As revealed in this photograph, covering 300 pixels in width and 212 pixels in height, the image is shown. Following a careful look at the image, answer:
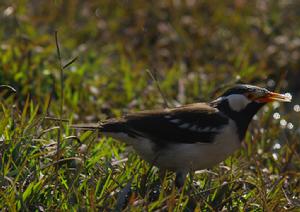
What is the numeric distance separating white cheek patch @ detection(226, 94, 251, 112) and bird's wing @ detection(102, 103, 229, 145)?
11 centimetres

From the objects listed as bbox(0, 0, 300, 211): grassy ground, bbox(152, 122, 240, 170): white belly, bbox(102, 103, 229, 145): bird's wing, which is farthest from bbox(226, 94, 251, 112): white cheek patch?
bbox(0, 0, 300, 211): grassy ground

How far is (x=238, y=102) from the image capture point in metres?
5.46

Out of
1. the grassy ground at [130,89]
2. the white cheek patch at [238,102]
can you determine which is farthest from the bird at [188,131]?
the grassy ground at [130,89]

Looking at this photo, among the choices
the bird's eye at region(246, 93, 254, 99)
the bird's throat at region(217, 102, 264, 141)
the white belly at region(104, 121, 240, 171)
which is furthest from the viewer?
the bird's eye at region(246, 93, 254, 99)

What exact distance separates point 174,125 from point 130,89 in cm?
222

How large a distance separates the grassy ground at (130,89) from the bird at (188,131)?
0.44 ft

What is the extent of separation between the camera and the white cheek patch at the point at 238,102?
5.43 meters

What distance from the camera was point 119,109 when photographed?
724 cm

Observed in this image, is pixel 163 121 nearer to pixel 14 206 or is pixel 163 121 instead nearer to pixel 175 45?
pixel 14 206

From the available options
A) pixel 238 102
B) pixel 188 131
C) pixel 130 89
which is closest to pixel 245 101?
pixel 238 102

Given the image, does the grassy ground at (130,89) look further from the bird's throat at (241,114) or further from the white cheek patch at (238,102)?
the white cheek patch at (238,102)

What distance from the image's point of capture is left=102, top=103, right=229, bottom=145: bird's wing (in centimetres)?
525

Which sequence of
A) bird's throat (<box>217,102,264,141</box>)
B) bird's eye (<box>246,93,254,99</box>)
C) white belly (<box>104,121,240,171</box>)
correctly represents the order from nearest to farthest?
white belly (<box>104,121,240,171</box>), bird's throat (<box>217,102,264,141</box>), bird's eye (<box>246,93,254,99</box>)

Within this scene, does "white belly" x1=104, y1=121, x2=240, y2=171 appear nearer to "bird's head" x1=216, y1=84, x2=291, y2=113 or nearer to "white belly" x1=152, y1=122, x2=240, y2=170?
"white belly" x1=152, y1=122, x2=240, y2=170
